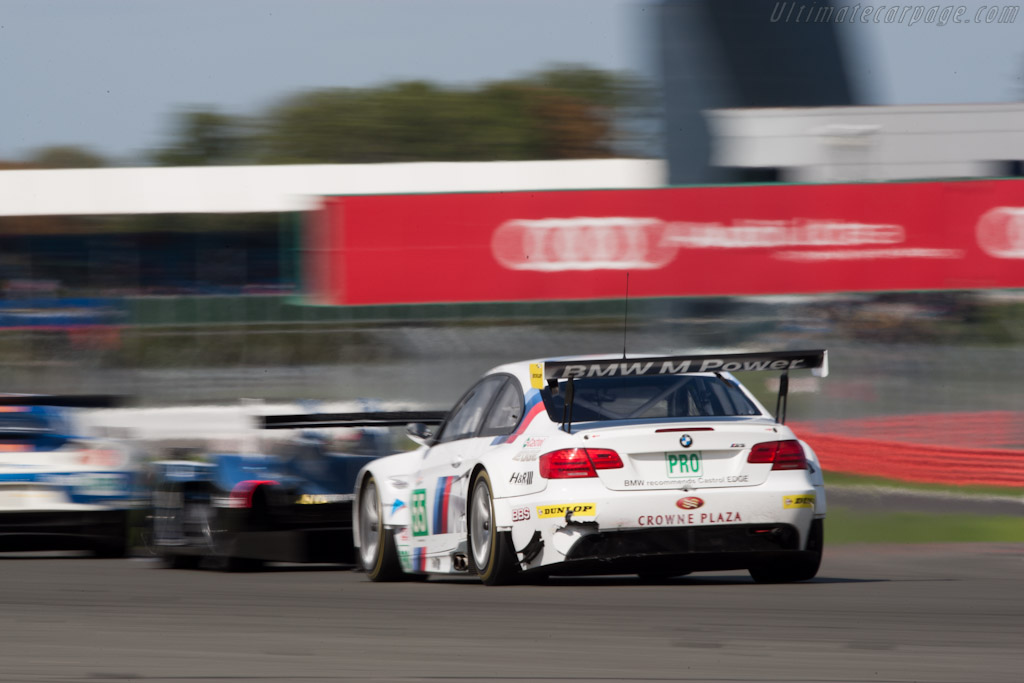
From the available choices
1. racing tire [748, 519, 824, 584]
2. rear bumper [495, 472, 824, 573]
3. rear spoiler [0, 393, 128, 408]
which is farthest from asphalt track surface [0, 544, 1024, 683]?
rear spoiler [0, 393, 128, 408]

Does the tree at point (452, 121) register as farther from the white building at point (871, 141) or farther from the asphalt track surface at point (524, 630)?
the asphalt track surface at point (524, 630)

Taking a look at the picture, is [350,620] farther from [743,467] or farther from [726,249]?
[726,249]

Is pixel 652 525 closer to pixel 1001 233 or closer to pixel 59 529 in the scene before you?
pixel 59 529

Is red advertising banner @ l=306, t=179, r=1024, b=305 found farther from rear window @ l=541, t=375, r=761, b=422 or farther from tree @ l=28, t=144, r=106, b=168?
tree @ l=28, t=144, r=106, b=168

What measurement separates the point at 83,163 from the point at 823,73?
4626cm

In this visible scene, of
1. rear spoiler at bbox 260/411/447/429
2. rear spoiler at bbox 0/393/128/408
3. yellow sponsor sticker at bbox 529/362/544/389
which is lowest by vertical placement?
rear spoiler at bbox 260/411/447/429

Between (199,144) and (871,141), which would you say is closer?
(871,141)

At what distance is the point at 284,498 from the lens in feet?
35.3

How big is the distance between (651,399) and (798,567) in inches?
48.5

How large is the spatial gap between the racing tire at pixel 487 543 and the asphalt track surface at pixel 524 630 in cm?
12

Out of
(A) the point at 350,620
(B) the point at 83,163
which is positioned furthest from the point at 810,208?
(B) the point at 83,163

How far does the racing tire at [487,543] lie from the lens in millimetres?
8352

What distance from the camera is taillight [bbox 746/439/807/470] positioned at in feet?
27.1

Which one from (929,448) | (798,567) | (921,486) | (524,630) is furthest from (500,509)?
(929,448)
